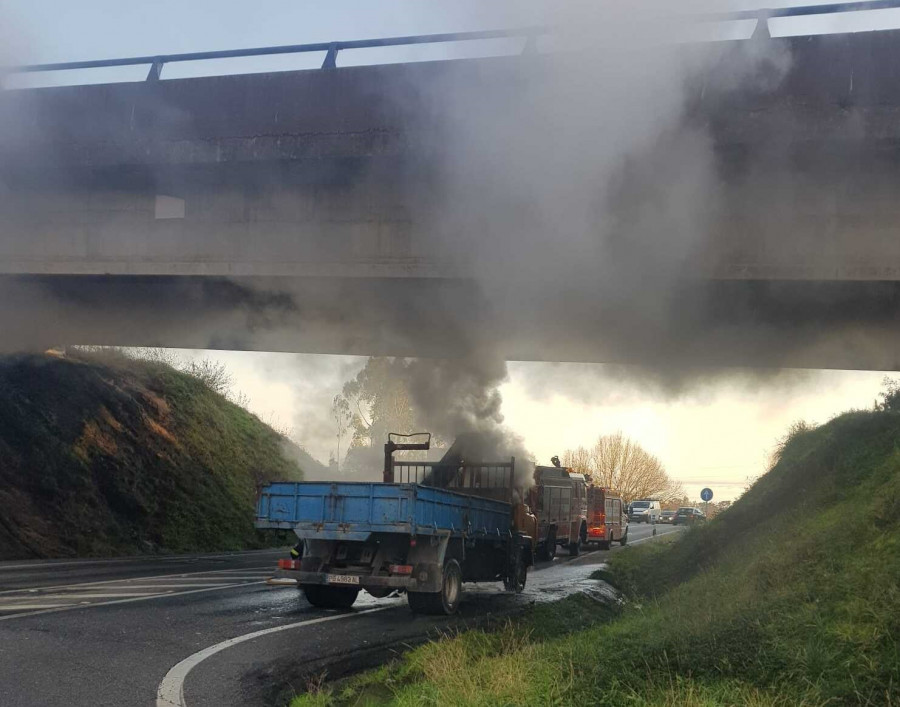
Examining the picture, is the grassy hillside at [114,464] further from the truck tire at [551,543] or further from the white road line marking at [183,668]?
the white road line marking at [183,668]

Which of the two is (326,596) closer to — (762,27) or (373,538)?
(373,538)

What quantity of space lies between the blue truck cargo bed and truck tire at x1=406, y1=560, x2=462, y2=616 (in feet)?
1.61

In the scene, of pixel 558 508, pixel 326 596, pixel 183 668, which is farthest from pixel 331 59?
pixel 558 508

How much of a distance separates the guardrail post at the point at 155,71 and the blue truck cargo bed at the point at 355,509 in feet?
21.8

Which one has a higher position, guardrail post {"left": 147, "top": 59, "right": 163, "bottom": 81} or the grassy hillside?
Result: guardrail post {"left": 147, "top": 59, "right": 163, "bottom": 81}

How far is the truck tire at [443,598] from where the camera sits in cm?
1066

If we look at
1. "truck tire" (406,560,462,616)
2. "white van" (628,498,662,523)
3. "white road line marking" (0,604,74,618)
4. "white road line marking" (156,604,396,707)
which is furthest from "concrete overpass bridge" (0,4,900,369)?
"white van" (628,498,662,523)

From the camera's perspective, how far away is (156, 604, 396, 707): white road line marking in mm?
6004

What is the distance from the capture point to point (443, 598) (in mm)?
10688

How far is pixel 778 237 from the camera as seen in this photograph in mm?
11203

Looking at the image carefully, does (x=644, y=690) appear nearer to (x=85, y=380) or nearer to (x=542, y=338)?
(x=542, y=338)

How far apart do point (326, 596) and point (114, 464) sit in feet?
40.4

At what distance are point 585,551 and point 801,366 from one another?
13.5 m

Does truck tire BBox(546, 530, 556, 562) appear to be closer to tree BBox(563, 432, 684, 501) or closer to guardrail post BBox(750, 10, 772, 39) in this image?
guardrail post BBox(750, 10, 772, 39)
